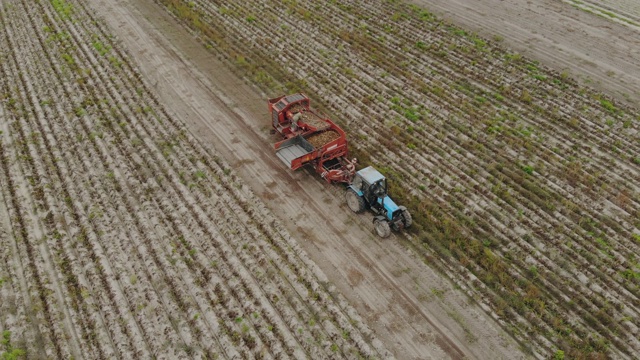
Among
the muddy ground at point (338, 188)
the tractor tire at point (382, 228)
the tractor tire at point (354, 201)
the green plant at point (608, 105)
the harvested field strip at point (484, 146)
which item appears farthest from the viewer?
the green plant at point (608, 105)

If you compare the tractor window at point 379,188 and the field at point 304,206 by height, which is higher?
the tractor window at point 379,188

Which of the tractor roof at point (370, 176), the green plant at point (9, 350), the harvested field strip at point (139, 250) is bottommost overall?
the green plant at point (9, 350)

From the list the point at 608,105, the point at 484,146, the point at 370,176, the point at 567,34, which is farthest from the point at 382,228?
the point at 567,34

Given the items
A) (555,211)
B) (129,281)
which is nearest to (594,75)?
(555,211)

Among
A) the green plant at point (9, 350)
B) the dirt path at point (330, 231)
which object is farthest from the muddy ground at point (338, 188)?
the green plant at point (9, 350)

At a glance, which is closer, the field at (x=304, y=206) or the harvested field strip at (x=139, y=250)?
the harvested field strip at (x=139, y=250)

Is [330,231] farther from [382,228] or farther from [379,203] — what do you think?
[379,203]

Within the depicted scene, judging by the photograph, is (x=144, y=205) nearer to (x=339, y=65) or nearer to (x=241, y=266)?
(x=241, y=266)

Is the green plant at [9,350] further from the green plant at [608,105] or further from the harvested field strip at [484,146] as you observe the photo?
the green plant at [608,105]

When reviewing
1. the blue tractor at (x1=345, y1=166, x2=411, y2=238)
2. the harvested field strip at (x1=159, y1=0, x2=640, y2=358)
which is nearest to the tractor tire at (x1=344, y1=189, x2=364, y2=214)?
the blue tractor at (x1=345, y1=166, x2=411, y2=238)
